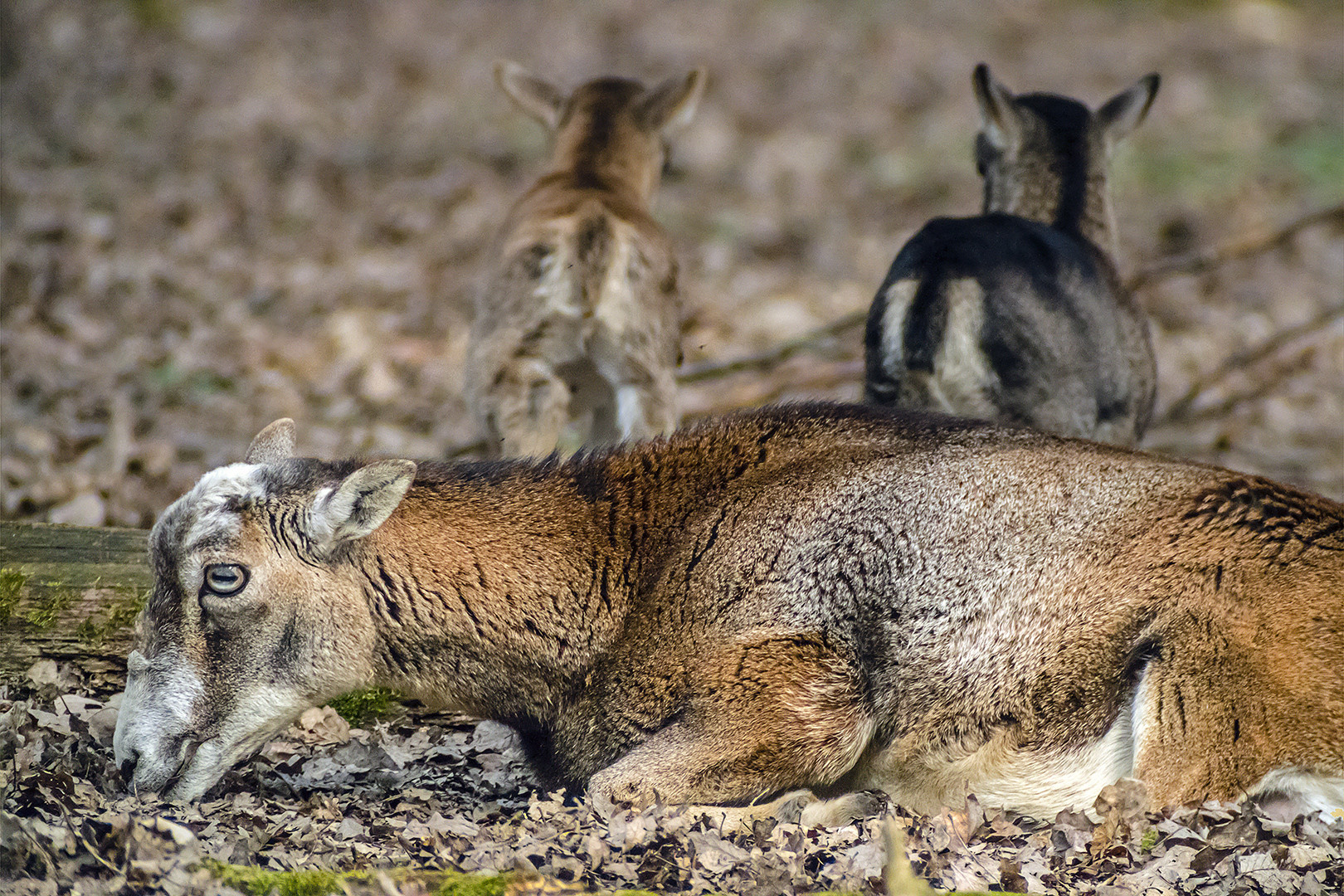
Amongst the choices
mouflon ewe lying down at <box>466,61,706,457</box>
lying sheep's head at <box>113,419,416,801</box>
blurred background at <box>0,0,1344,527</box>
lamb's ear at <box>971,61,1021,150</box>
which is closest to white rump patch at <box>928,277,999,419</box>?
mouflon ewe lying down at <box>466,61,706,457</box>

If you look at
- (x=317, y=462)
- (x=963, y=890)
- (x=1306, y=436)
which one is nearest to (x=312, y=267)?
(x=317, y=462)

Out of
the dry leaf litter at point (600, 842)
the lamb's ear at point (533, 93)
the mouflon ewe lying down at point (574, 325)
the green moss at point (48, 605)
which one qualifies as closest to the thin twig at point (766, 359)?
the mouflon ewe lying down at point (574, 325)

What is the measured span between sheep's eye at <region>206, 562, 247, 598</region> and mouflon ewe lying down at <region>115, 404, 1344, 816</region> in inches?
0.5

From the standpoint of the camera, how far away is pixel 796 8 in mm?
19391

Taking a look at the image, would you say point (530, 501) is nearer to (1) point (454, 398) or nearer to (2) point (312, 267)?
(1) point (454, 398)

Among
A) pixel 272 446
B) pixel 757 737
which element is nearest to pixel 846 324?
pixel 272 446

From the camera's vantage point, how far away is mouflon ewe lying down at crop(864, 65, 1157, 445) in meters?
6.71

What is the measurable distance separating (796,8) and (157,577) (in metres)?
16.8

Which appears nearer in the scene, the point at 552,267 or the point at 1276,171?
the point at 552,267

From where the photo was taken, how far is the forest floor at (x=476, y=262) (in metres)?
4.06

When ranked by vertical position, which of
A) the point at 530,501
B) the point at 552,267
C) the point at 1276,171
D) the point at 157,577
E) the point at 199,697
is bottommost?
the point at 199,697

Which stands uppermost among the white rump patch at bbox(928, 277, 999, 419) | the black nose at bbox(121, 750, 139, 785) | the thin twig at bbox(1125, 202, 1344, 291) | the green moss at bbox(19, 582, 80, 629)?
the thin twig at bbox(1125, 202, 1344, 291)

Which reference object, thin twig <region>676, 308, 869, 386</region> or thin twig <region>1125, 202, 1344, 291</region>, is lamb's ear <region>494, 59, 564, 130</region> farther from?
thin twig <region>1125, 202, 1344, 291</region>

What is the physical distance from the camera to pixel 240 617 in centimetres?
462
